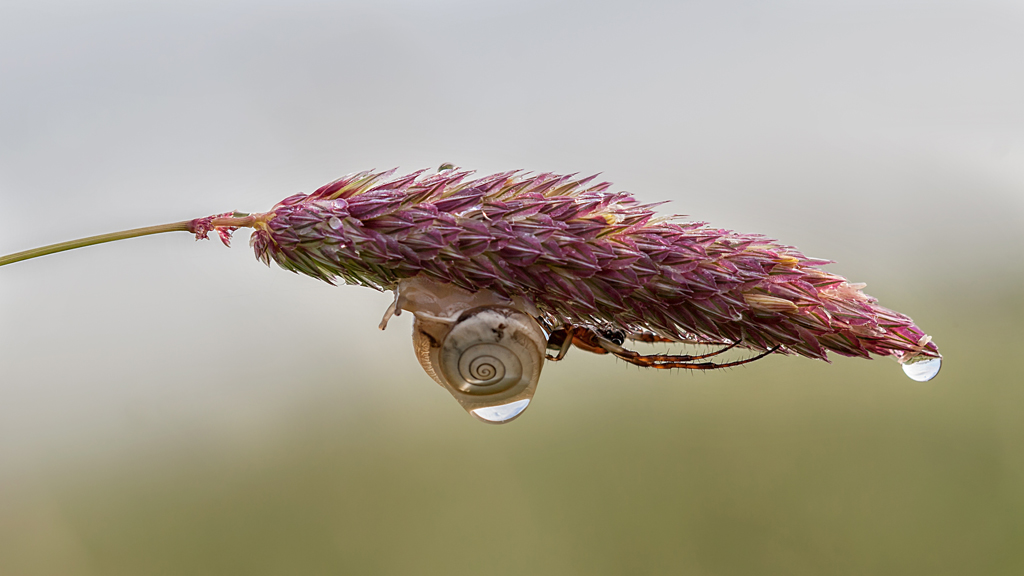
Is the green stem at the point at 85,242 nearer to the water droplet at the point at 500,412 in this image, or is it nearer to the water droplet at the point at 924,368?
the water droplet at the point at 500,412

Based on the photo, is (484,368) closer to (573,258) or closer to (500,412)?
(500,412)

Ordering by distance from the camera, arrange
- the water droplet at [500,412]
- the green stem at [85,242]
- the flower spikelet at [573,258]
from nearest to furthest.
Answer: the green stem at [85,242] → the flower spikelet at [573,258] → the water droplet at [500,412]

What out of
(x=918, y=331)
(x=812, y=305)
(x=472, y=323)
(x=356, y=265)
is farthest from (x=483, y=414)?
(x=918, y=331)

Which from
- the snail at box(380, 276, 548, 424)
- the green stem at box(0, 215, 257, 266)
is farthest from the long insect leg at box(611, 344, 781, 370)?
the green stem at box(0, 215, 257, 266)

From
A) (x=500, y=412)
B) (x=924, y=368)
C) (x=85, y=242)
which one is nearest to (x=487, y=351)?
(x=500, y=412)

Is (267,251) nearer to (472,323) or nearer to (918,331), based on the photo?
(472,323)

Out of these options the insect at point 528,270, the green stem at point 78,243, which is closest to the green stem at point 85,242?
the green stem at point 78,243
